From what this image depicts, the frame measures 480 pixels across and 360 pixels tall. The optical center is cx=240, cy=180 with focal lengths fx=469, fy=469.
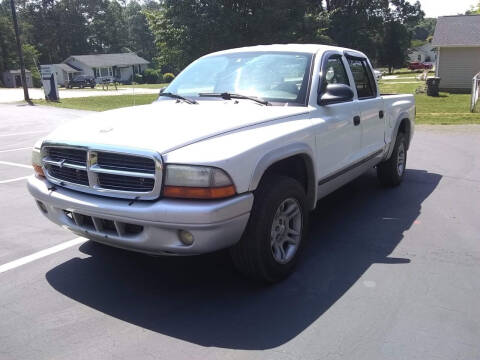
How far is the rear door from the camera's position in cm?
522

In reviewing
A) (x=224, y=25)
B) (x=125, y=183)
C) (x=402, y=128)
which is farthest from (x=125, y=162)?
(x=224, y=25)

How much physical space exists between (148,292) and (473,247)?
3.06m

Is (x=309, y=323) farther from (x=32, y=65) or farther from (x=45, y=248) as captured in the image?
(x=32, y=65)

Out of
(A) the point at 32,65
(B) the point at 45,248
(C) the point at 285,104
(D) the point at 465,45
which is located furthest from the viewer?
(A) the point at 32,65

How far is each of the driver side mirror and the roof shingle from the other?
972 inches

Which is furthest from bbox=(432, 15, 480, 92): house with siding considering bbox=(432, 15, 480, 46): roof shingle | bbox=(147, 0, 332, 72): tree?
bbox=(147, 0, 332, 72): tree

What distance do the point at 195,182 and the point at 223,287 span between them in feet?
3.51

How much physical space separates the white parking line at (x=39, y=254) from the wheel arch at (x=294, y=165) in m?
2.20

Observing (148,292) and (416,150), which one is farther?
(416,150)

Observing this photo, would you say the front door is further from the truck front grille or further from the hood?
the truck front grille

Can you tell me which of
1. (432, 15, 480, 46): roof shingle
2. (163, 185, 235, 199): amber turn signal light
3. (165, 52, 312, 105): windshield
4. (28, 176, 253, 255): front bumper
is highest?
(432, 15, 480, 46): roof shingle

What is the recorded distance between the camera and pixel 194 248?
312cm

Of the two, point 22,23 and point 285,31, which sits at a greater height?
point 22,23

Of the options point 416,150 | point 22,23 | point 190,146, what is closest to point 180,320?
point 190,146
